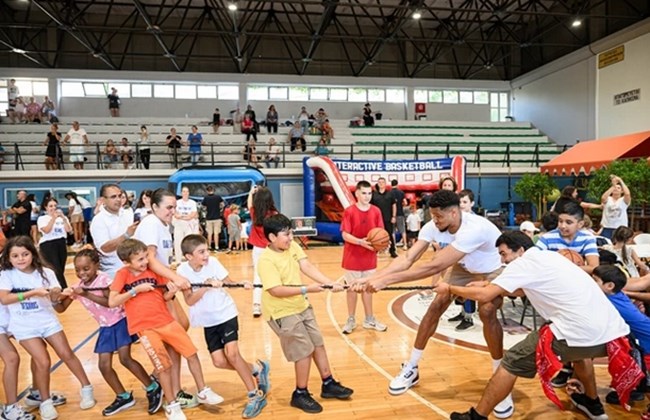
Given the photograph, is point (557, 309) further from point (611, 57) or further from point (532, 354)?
point (611, 57)

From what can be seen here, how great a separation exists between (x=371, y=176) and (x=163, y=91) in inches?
549

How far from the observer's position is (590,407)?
3.32m

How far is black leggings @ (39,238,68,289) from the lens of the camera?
19.5ft

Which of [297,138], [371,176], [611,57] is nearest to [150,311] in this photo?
[371,176]

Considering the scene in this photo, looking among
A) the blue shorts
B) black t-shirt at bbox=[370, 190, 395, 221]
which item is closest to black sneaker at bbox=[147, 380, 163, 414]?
the blue shorts

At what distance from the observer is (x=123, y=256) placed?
338cm

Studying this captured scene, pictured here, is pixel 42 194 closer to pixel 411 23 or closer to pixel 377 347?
pixel 377 347

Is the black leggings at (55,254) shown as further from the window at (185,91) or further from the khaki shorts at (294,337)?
the window at (185,91)

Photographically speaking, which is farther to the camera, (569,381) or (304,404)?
(569,381)

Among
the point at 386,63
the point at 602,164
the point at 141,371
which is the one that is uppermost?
the point at 386,63

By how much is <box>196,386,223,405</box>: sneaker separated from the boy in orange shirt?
0.18 m

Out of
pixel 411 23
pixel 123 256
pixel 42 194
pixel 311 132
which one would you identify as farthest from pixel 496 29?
pixel 123 256

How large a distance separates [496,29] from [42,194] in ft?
70.9

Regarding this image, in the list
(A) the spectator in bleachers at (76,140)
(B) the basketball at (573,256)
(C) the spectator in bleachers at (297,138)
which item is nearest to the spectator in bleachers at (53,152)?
(A) the spectator in bleachers at (76,140)
